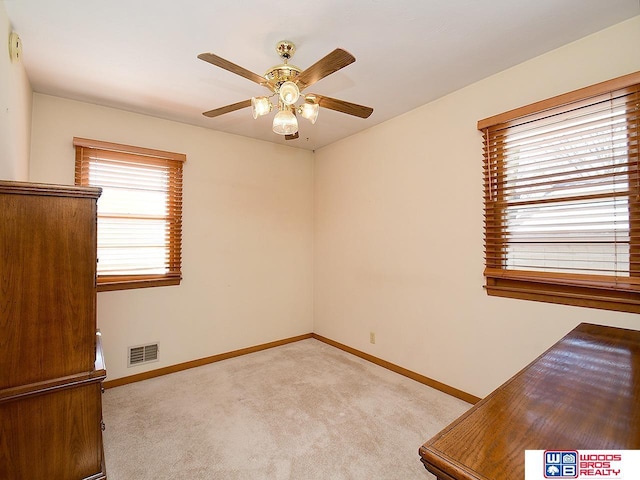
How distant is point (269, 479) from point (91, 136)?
10.1 feet

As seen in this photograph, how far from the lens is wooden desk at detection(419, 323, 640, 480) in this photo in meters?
0.68

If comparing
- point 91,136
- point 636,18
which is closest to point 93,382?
point 91,136

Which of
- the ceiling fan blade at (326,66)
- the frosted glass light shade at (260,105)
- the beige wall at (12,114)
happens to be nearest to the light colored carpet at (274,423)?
the beige wall at (12,114)

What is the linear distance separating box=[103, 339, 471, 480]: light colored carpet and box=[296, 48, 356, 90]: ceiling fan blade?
86.4 inches

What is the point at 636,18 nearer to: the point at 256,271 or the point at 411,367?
the point at 411,367

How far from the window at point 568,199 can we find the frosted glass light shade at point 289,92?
1552mm

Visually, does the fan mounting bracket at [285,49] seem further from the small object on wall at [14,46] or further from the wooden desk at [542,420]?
the wooden desk at [542,420]

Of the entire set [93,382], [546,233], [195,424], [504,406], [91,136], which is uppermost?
[91,136]

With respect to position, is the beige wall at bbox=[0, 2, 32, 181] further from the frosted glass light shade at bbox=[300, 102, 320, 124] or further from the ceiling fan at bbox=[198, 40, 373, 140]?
the frosted glass light shade at bbox=[300, 102, 320, 124]

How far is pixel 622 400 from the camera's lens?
91 cm

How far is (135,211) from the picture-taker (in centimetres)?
298

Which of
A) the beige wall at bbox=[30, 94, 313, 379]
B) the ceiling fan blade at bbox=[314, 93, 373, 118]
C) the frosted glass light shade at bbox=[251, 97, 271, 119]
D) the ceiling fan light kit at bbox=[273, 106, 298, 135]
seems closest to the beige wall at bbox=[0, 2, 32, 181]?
the beige wall at bbox=[30, 94, 313, 379]

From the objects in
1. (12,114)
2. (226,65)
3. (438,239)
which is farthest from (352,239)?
(12,114)

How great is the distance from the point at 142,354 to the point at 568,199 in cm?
373
